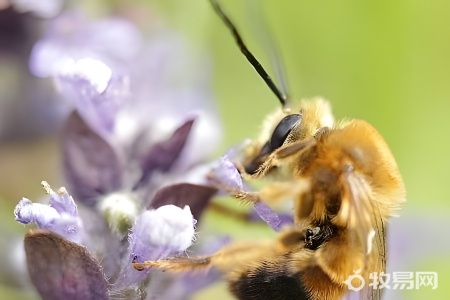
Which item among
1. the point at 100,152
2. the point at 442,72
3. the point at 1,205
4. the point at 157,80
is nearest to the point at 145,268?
the point at 100,152

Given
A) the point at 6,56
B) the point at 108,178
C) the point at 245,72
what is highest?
the point at 245,72

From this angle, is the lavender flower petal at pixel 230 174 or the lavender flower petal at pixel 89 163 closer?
the lavender flower petal at pixel 230 174

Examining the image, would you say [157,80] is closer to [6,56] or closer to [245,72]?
[6,56]

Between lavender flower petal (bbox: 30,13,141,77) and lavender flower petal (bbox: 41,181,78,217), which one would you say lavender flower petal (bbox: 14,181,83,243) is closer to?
lavender flower petal (bbox: 41,181,78,217)

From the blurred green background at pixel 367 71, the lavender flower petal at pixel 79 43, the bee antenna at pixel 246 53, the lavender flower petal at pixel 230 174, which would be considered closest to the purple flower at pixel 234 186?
the lavender flower petal at pixel 230 174

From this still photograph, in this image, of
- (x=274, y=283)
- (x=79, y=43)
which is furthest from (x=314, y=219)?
(x=79, y=43)

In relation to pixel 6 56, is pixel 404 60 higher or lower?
higher

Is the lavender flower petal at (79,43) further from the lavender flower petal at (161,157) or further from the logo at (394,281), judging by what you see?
the logo at (394,281)
